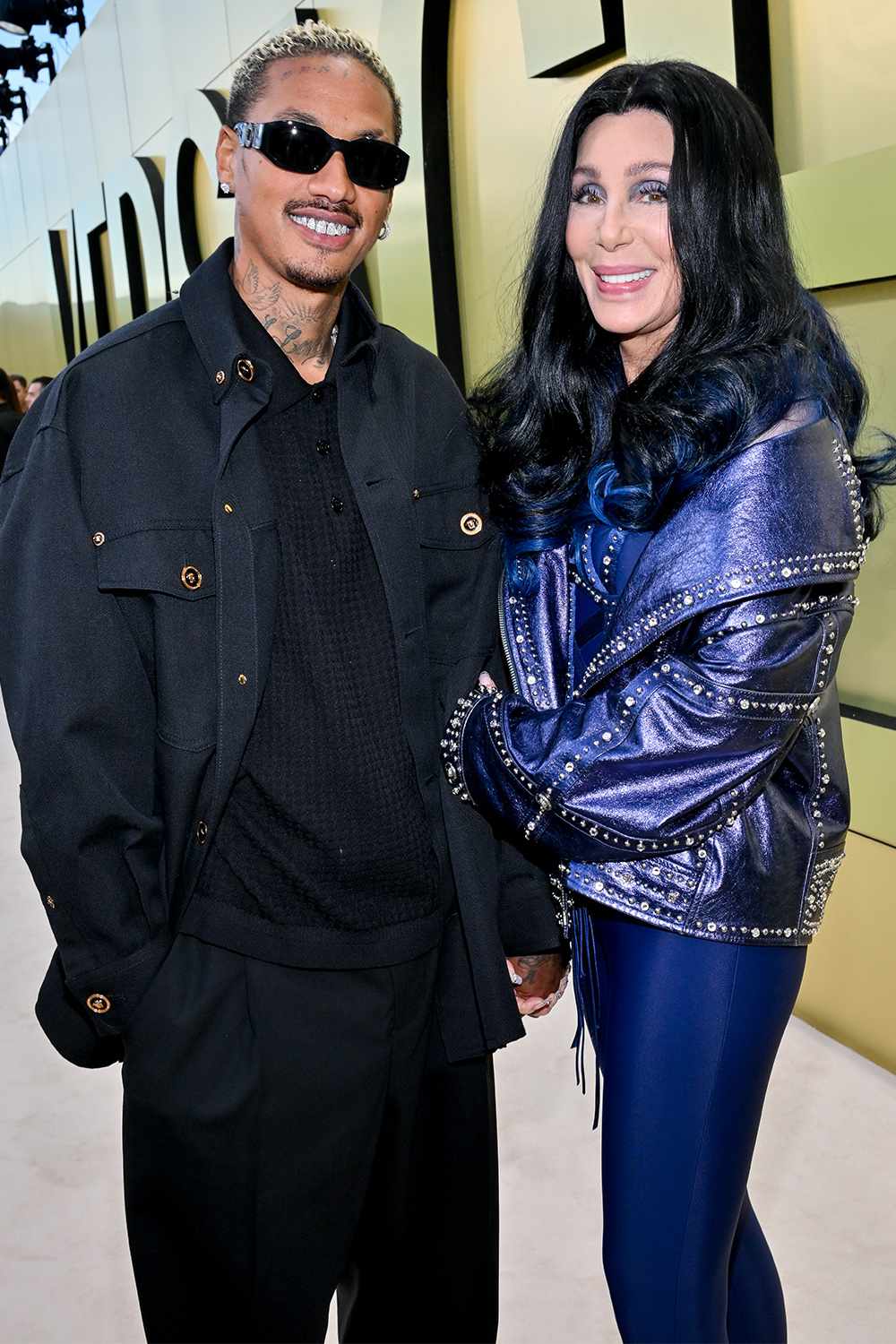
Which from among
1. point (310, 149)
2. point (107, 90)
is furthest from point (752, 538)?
point (107, 90)

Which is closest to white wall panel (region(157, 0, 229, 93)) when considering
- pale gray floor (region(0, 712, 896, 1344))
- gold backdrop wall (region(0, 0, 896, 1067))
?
gold backdrop wall (region(0, 0, 896, 1067))

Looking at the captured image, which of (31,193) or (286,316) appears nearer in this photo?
(286,316)

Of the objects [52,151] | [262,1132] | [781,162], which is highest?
[52,151]

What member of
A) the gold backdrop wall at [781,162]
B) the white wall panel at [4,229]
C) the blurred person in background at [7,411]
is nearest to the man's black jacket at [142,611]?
the gold backdrop wall at [781,162]

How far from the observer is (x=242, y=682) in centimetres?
165

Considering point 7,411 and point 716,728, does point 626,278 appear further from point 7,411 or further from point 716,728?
point 7,411

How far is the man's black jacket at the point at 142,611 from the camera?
1.62m

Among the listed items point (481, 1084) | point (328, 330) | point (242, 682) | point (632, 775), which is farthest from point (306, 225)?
point (481, 1084)

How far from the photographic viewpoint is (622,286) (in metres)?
1.69

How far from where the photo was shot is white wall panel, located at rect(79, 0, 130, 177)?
970 centimetres

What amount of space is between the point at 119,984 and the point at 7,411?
7.23 meters

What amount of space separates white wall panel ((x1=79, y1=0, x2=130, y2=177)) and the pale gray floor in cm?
821

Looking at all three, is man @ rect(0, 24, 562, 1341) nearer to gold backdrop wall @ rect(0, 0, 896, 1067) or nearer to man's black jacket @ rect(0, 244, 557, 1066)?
man's black jacket @ rect(0, 244, 557, 1066)

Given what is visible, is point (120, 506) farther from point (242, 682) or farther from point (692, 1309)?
point (692, 1309)
